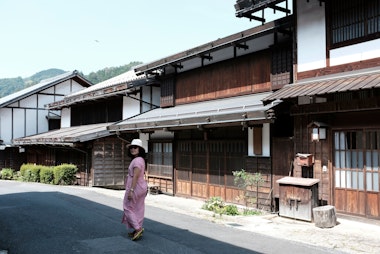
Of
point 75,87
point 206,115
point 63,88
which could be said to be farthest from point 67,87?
point 206,115

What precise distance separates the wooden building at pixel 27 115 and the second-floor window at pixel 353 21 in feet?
83.9

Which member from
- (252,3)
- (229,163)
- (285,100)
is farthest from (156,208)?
(252,3)

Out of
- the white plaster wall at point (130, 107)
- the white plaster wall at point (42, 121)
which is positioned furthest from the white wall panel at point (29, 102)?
the white plaster wall at point (130, 107)

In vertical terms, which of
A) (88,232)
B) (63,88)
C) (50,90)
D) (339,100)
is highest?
(63,88)

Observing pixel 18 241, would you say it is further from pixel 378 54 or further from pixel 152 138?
pixel 152 138

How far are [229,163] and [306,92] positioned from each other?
4.85m

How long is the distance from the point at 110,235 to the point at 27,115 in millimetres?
26011

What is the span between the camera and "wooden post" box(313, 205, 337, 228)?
28.8 feet

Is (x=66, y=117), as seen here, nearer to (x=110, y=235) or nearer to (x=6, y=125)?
(x=6, y=125)

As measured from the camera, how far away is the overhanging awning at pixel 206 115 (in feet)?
35.1

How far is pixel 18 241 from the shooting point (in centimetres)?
711

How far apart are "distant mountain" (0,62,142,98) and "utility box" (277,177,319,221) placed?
29602 millimetres

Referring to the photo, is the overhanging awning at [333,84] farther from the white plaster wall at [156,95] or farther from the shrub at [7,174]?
the shrub at [7,174]

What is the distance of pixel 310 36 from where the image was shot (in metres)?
10.1
